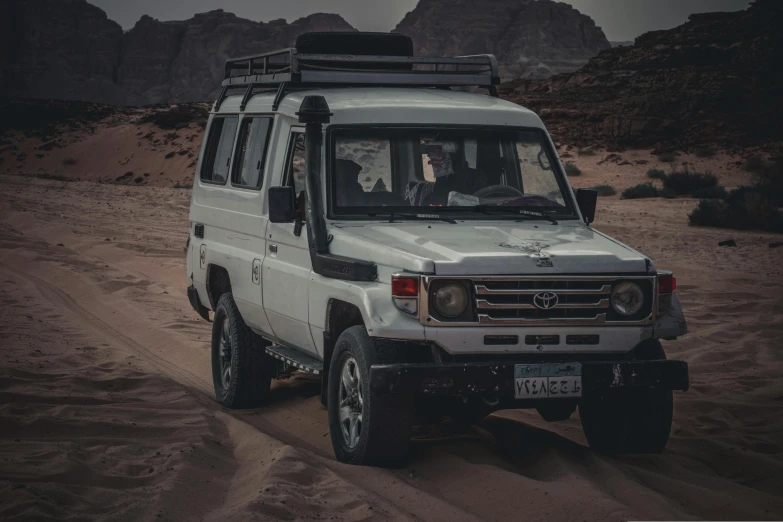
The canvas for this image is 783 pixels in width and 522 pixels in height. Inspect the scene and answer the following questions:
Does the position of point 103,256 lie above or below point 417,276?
below

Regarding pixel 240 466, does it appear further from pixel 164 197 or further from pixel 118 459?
pixel 164 197

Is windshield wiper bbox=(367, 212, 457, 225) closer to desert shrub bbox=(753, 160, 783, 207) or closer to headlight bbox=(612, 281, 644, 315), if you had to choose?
headlight bbox=(612, 281, 644, 315)

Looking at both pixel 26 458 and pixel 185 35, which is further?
pixel 185 35

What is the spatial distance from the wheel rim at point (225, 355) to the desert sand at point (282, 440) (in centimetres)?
22

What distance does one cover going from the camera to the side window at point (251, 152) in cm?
784

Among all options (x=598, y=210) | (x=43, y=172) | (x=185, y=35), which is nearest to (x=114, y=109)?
(x=43, y=172)

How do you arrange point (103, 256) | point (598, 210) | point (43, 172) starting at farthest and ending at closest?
point (43, 172)
point (598, 210)
point (103, 256)

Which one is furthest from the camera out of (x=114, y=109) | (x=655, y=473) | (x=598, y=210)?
(x=114, y=109)

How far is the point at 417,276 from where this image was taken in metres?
5.76

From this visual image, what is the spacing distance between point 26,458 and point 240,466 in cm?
120

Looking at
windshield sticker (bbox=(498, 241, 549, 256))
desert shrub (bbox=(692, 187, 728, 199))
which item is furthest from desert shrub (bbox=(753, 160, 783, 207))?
windshield sticker (bbox=(498, 241, 549, 256))

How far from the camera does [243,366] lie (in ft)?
26.7

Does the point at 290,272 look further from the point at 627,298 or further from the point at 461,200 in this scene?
the point at 627,298

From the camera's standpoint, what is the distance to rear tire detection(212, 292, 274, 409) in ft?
26.8
